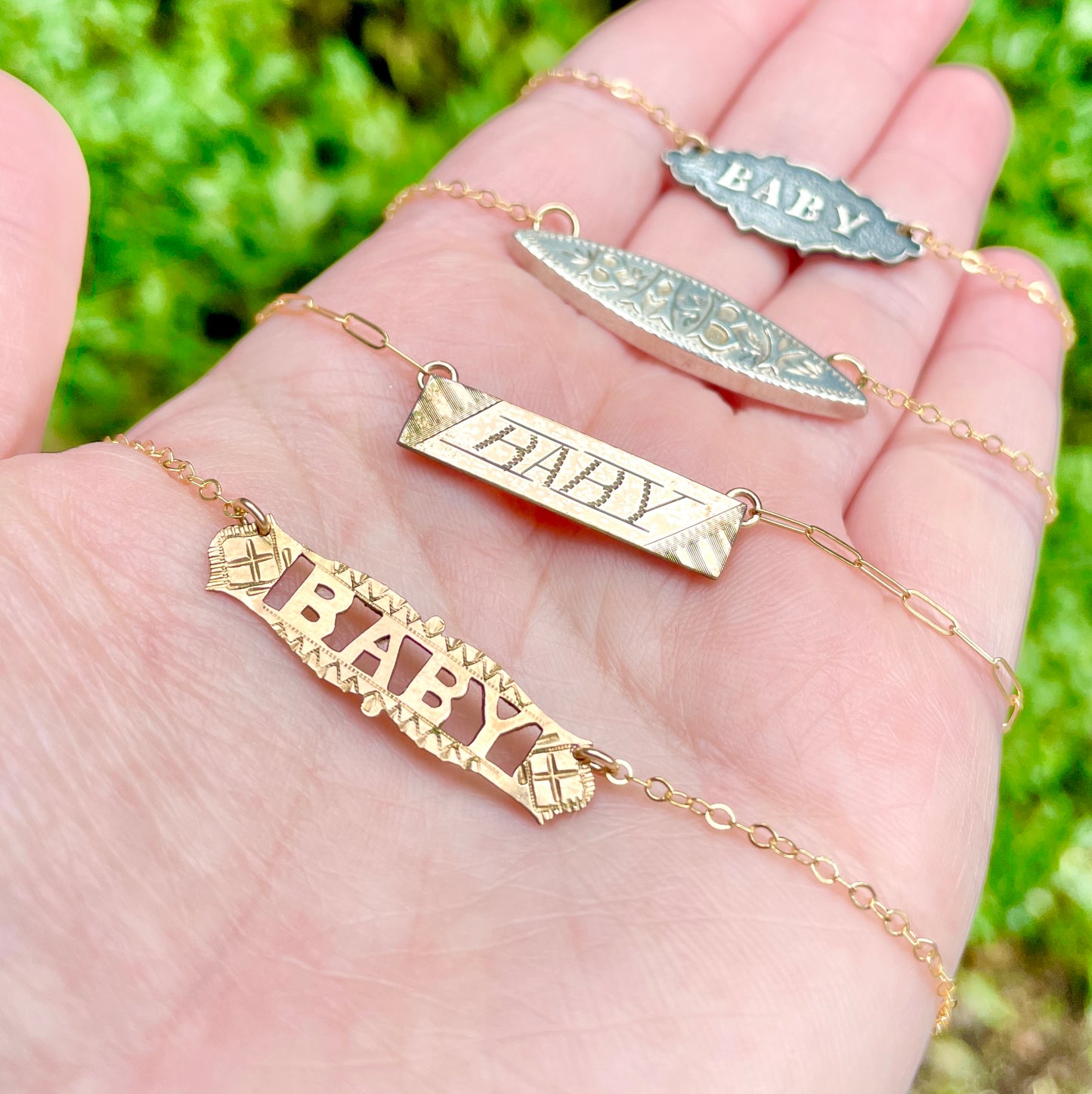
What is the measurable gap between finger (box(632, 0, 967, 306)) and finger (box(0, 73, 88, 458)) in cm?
167

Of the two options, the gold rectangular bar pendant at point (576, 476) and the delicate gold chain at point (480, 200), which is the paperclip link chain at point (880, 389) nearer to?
the delicate gold chain at point (480, 200)

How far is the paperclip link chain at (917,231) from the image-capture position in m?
2.85

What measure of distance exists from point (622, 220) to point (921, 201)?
1.00m

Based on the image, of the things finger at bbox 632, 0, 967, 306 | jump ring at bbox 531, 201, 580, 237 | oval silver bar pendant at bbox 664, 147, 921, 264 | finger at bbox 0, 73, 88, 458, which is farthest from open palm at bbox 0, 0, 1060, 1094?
finger at bbox 632, 0, 967, 306

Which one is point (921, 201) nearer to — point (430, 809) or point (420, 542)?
point (420, 542)

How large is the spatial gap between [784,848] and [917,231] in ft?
6.95

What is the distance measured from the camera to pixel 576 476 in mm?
2152

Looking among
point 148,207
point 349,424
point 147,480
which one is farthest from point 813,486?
point 148,207

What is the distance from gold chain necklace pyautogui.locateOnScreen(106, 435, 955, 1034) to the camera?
1733 mm

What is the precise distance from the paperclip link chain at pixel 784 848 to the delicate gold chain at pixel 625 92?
2.19m

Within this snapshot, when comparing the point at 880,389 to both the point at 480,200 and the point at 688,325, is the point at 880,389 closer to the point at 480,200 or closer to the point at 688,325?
the point at 688,325

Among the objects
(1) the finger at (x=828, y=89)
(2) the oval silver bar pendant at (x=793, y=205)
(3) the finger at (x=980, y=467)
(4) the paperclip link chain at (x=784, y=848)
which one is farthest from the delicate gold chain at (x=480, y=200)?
(4) the paperclip link chain at (x=784, y=848)

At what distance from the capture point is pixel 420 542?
205 cm

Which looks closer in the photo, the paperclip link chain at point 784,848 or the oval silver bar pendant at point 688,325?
the paperclip link chain at point 784,848
